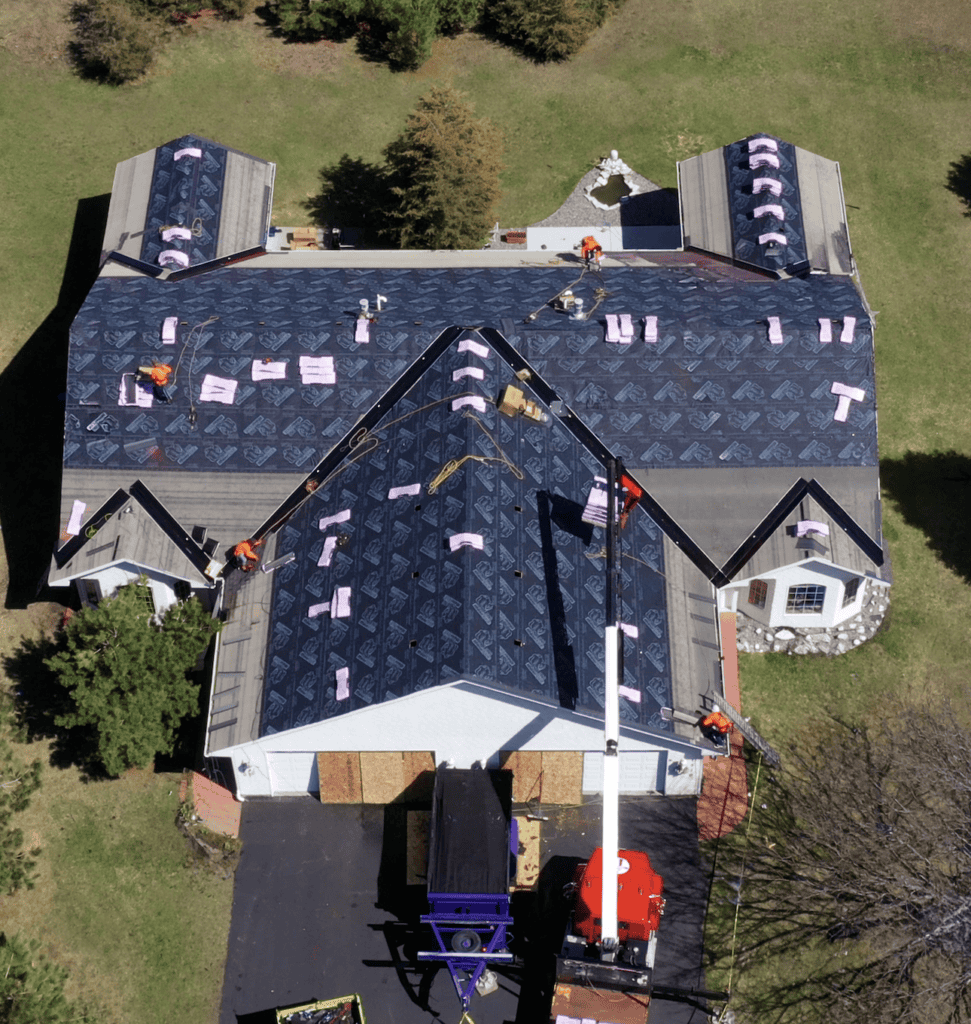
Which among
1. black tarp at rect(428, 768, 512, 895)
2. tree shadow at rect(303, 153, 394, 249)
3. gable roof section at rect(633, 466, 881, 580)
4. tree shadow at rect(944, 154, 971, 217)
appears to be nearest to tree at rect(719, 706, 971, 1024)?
gable roof section at rect(633, 466, 881, 580)

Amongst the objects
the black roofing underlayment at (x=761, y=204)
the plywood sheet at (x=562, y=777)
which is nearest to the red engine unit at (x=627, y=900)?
the plywood sheet at (x=562, y=777)

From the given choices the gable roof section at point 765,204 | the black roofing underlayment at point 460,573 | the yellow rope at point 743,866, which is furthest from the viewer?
the gable roof section at point 765,204

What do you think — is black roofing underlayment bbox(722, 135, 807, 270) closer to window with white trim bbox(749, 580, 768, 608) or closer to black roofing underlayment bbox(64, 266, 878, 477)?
black roofing underlayment bbox(64, 266, 878, 477)

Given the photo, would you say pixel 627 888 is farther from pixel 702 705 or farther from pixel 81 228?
pixel 81 228

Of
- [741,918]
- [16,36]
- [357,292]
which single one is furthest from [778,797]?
[16,36]

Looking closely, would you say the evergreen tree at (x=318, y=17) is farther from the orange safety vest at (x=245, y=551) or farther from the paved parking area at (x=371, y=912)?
the paved parking area at (x=371, y=912)

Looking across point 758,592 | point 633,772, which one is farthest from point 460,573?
point 758,592
